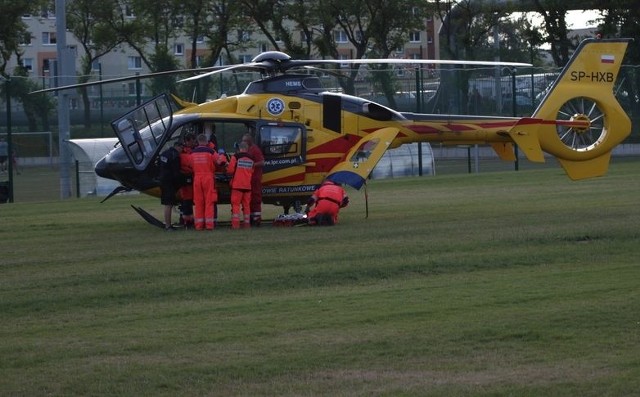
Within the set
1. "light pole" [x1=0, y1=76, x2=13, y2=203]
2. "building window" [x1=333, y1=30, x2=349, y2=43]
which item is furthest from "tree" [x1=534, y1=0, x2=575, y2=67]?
"light pole" [x1=0, y1=76, x2=13, y2=203]

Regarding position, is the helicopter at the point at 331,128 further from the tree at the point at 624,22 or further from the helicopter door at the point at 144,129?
the tree at the point at 624,22

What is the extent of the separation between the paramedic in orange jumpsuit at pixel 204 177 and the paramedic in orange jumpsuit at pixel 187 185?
8.0 inches

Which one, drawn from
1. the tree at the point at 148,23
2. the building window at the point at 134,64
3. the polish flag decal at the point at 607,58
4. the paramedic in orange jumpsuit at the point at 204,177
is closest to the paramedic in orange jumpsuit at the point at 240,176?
the paramedic in orange jumpsuit at the point at 204,177

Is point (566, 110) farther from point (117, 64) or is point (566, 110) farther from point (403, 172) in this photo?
point (117, 64)

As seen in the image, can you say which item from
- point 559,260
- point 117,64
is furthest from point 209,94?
point 117,64

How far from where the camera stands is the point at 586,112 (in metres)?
20.6

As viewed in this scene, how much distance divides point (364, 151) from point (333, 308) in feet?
28.6

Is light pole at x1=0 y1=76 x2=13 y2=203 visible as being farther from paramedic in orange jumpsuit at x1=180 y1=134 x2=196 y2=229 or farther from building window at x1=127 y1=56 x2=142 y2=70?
building window at x1=127 y1=56 x2=142 y2=70

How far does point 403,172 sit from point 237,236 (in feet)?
56.9

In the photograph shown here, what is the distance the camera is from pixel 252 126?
64.0 feet

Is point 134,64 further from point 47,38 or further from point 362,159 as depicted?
point 362,159

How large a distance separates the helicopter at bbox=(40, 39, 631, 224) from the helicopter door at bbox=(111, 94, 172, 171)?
2 centimetres

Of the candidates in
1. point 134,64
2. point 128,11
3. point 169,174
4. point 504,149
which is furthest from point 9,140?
point 134,64

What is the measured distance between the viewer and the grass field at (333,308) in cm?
842
